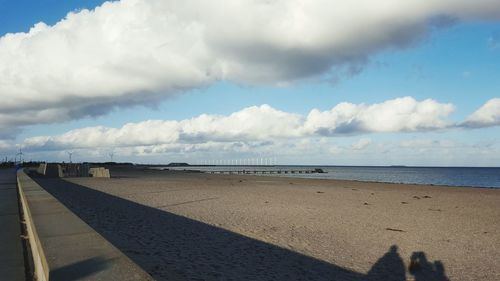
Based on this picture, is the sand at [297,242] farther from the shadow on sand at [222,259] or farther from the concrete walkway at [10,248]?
the concrete walkway at [10,248]

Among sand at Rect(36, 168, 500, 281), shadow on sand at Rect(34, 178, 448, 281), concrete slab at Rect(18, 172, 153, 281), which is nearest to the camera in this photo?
concrete slab at Rect(18, 172, 153, 281)

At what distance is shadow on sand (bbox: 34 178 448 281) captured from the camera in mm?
6617

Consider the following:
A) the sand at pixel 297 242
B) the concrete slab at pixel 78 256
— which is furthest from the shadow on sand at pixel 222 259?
the concrete slab at pixel 78 256

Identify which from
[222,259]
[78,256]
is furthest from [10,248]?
[78,256]

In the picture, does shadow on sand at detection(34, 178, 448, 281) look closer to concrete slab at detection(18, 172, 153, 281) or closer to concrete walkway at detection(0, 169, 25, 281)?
concrete slab at detection(18, 172, 153, 281)

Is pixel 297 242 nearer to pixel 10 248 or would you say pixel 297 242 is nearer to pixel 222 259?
pixel 222 259

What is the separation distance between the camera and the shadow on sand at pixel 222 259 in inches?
261

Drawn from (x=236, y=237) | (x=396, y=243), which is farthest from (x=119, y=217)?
(x=396, y=243)

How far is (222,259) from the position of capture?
7523mm

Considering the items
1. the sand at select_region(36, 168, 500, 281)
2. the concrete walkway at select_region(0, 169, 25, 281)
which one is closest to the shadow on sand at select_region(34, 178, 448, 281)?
the sand at select_region(36, 168, 500, 281)

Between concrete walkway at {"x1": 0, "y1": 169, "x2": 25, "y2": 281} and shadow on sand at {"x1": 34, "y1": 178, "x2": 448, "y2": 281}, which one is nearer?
concrete walkway at {"x1": 0, "y1": 169, "x2": 25, "y2": 281}

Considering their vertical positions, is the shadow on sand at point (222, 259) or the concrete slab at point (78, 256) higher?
the concrete slab at point (78, 256)

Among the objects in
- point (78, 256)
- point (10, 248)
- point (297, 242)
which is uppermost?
point (78, 256)

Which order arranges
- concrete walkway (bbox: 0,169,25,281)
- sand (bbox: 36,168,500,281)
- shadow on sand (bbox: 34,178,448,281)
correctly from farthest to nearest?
sand (bbox: 36,168,500,281), shadow on sand (bbox: 34,178,448,281), concrete walkway (bbox: 0,169,25,281)
